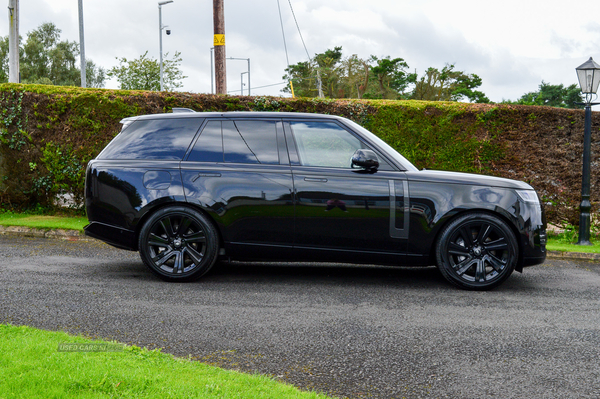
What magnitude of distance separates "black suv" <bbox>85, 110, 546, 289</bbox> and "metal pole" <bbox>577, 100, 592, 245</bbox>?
4.50 metres

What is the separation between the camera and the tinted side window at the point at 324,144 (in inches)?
Answer: 230

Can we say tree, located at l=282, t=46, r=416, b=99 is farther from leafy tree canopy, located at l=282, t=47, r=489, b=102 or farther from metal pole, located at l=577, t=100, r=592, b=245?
metal pole, located at l=577, t=100, r=592, b=245

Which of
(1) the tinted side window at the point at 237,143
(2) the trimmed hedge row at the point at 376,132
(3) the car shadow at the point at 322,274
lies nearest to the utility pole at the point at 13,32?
(2) the trimmed hedge row at the point at 376,132

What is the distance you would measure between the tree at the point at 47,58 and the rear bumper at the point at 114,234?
62.8m

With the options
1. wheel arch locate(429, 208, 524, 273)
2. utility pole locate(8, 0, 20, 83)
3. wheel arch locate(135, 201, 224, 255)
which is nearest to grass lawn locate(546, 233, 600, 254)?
wheel arch locate(429, 208, 524, 273)

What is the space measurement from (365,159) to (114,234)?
2.86 meters

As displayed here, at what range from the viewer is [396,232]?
5.68 m

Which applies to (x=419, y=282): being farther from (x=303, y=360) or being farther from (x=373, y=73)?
(x=373, y=73)

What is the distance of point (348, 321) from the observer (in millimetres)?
4590

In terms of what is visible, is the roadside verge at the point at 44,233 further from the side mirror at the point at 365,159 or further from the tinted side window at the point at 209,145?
the side mirror at the point at 365,159

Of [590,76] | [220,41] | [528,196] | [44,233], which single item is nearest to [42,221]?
[44,233]

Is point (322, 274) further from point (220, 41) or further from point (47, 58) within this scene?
point (47, 58)

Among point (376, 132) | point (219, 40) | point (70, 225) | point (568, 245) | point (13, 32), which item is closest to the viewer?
point (568, 245)

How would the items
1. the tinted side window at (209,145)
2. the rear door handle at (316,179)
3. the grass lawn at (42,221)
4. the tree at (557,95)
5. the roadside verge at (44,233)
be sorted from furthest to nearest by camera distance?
the tree at (557,95)
the grass lawn at (42,221)
the roadside verge at (44,233)
the tinted side window at (209,145)
the rear door handle at (316,179)
